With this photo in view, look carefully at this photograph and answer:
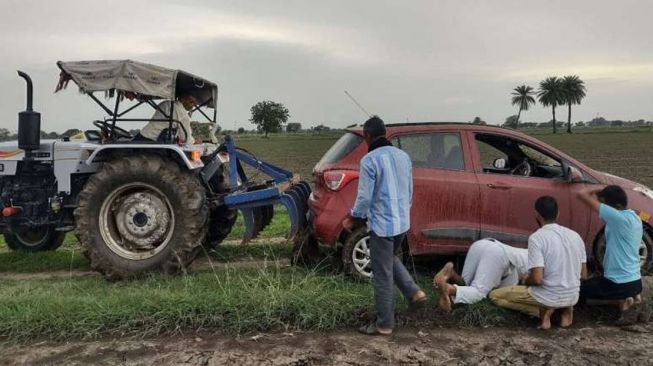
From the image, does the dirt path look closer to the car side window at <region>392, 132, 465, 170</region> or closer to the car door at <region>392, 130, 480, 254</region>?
the car door at <region>392, 130, 480, 254</region>

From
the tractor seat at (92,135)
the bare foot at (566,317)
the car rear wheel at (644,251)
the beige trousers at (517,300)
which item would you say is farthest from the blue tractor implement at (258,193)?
the car rear wheel at (644,251)

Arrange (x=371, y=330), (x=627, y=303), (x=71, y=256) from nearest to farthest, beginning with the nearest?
(x=371, y=330) → (x=627, y=303) → (x=71, y=256)

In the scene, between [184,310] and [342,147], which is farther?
[342,147]


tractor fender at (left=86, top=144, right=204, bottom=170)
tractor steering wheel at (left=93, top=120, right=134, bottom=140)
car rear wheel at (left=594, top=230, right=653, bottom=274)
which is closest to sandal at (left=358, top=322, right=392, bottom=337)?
tractor fender at (left=86, top=144, right=204, bottom=170)

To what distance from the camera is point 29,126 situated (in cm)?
673

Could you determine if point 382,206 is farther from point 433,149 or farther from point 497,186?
point 497,186

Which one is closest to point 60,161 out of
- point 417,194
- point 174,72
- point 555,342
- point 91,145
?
point 91,145

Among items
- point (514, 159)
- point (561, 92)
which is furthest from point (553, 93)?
point (514, 159)

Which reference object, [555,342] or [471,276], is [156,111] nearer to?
[471,276]

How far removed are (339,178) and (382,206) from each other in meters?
1.49

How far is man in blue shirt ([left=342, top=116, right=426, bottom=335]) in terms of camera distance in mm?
4598

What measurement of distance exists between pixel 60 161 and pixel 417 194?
4302mm

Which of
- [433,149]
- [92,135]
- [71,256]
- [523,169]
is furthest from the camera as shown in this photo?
[71,256]

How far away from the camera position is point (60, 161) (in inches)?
271
